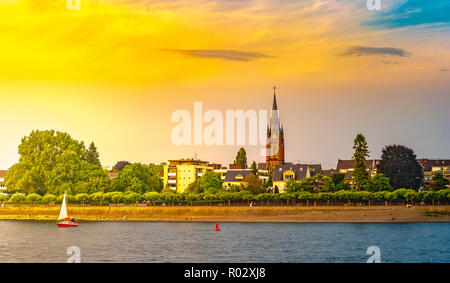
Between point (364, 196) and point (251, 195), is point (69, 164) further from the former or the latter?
point (364, 196)

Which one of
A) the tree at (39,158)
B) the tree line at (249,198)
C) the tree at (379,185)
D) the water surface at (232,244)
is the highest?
the tree at (39,158)

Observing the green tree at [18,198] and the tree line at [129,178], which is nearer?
the tree line at [129,178]

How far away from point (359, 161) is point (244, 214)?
2374 centimetres

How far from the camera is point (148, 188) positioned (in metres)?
132

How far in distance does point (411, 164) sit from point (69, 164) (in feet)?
196

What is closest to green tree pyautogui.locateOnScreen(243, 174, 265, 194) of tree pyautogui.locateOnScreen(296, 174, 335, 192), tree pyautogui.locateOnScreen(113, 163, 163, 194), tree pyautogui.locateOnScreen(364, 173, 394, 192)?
tree pyautogui.locateOnScreen(296, 174, 335, 192)

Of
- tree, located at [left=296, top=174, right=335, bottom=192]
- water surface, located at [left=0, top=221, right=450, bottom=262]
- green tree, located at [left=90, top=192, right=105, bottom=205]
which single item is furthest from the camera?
green tree, located at [left=90, top=192, right=105, bottom=205]

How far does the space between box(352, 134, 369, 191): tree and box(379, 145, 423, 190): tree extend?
3780mm

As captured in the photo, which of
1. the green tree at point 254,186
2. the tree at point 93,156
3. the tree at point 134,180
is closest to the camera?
the green tree at point 254,186

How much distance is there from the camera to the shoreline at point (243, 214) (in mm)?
99812

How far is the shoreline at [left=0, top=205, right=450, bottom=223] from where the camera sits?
99.8 m

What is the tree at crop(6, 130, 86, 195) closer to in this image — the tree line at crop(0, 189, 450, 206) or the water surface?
the tree line at crop(0, 189, 450, 206)

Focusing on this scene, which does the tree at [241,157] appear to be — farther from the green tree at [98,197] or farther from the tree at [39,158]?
the green tree at [98,197]

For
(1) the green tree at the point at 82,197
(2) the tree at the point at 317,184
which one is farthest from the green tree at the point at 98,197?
(2) the tree at the point at 317,184
